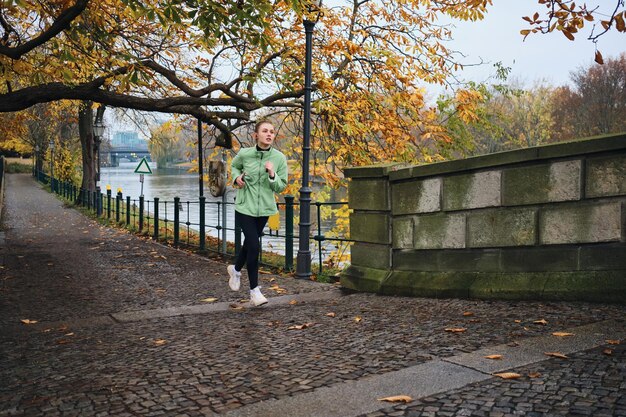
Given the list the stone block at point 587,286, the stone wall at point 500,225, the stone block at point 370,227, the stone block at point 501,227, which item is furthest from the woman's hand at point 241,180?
the stone block at point 587,286

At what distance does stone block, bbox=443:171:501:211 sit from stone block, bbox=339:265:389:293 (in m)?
1.19

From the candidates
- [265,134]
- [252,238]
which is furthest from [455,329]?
[265,134]

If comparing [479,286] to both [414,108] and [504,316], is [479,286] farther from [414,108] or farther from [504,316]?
[414,108]

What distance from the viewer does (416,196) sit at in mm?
6535

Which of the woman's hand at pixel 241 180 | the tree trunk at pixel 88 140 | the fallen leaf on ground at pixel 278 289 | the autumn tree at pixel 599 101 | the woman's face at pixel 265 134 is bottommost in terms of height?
the fallen leaf on ground at pixel 278 289

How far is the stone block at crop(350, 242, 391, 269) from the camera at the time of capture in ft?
22.9

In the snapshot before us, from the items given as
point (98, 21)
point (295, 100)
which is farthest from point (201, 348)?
→ point (295, 100)

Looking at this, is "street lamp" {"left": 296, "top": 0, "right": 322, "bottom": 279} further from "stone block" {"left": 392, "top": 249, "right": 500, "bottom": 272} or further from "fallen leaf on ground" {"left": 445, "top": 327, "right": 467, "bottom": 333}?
"fallen leaf on ground" {"left": 445, "top": 327, "right": 467, "bottom": 333}

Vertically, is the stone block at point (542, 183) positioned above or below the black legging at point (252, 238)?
above

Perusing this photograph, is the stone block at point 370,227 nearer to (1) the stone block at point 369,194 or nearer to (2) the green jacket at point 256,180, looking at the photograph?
(1) the stone block at point 369,194

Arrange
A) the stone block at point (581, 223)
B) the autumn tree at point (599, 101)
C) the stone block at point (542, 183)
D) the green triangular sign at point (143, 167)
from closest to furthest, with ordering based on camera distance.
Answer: the stone block at point (581, 223), the stone block at point (542, 183), the green triangular sign at point (143, 167), the autumn tree at point (599, 101)

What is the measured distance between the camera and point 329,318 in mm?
5684

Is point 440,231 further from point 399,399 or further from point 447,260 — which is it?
point 399,399

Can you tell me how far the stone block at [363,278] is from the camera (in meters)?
6.98
